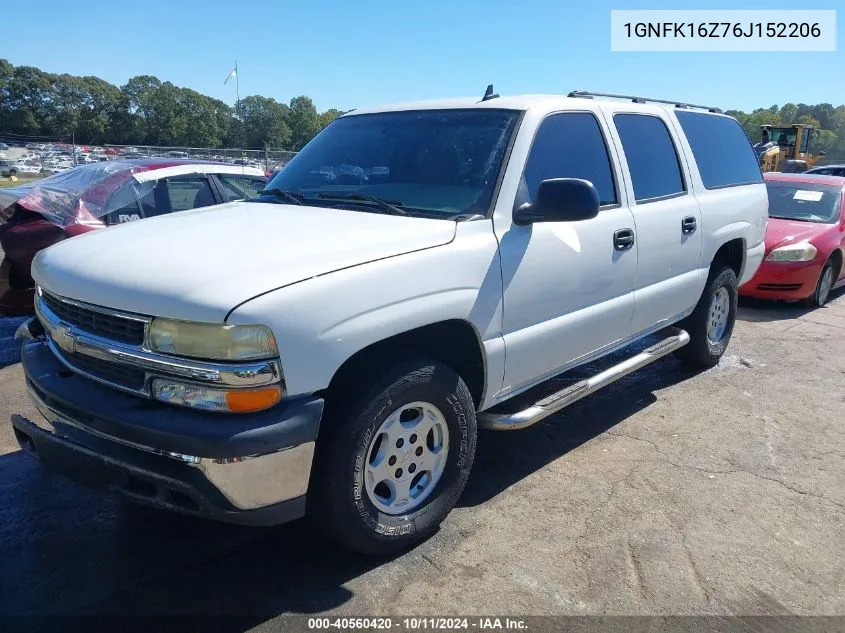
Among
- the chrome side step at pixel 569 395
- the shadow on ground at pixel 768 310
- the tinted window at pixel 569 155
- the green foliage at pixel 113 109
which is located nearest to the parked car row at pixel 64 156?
the shadow on ground at pixel 768 310

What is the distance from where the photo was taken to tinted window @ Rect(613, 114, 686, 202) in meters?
4.30

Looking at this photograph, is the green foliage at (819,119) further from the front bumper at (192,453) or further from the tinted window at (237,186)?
the front bumper at (192,453)

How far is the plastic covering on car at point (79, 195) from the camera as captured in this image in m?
5.91

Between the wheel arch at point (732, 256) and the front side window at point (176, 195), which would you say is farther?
the front side window at point (176, 195)

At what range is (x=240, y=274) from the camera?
2.49 m

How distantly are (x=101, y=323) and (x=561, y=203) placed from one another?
6.73ft

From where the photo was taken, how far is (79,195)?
6.11m

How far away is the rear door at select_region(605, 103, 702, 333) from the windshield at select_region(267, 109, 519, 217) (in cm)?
112

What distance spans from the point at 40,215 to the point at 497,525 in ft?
15.8

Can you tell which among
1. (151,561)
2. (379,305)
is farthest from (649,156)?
(151,561)

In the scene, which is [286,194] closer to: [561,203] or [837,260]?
[561,203]

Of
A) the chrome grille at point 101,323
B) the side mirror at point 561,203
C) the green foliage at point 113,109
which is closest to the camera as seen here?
the chrome grille at point 101,323

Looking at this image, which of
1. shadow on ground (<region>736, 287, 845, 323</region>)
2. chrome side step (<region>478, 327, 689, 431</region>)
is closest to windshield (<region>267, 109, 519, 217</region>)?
chrome side step (<region>478, 327, 689, 431</region>)

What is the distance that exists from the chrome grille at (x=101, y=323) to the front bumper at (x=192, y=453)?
0.22m
